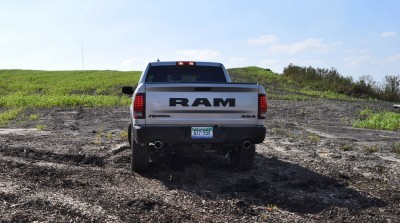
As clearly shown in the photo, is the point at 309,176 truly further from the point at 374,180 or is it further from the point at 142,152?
the point at 142,152

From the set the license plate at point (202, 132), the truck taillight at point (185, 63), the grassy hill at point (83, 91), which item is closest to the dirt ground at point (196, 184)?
the license plate at point (202, 132)

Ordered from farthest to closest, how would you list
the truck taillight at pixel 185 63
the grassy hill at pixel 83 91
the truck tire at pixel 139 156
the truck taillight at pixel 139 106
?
the grassy hill at pixel 83 91, the truck taillight at pixel 185 63, the truck tire at pixel 139 156, the truck taillight at pixel 139 106

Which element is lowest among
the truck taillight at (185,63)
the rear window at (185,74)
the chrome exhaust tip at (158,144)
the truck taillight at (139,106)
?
the chrome exhaust tip at (158,144)

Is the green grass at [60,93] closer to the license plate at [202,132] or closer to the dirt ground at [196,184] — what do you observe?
the dirt ground at [196,184]

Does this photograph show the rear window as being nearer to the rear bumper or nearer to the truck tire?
the truck tire

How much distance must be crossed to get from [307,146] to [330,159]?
5.96 feet

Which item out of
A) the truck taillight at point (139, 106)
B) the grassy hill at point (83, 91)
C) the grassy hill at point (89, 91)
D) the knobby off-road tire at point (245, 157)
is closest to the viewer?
the truck taillight at point (139, 106)

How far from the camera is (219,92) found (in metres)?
6.98

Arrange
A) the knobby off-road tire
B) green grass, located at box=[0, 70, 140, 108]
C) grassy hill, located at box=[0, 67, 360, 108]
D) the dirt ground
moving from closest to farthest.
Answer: the dirt ground < the knobby off-road tire < green grass, located at box=[0, 70, 140, 108] < grassy hill, located at box=[0, 67, 360, 108]

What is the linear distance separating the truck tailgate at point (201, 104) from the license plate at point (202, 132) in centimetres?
8

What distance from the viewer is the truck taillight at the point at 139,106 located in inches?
267

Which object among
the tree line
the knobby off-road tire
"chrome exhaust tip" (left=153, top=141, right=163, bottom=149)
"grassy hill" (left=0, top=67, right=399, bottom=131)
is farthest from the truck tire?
the tree line

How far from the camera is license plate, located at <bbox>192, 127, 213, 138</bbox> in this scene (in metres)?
7.00

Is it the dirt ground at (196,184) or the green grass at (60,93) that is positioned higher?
the green grass at (60,93)
